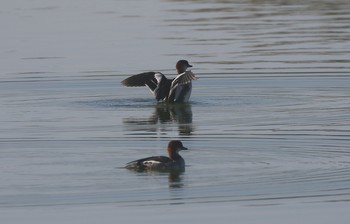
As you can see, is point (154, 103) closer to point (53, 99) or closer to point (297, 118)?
point (53, 99)

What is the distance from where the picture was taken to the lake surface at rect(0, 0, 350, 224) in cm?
1305

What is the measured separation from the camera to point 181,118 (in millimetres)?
20016

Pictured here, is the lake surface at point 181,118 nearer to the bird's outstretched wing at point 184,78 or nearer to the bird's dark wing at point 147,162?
the bird's dark wing at point 147,162

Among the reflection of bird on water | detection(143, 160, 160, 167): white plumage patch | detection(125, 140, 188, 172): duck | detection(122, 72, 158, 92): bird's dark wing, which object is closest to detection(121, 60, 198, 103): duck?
detection(122, 72, 158, 92): bird's dark wing

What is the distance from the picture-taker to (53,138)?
17.3 meters

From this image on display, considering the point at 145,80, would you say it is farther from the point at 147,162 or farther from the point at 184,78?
the point at 147,162

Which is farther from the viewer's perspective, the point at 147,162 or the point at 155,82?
the point at 155,82

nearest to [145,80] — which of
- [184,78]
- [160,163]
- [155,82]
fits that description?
Answer: [155,82]

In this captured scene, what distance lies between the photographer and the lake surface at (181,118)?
13047 mm

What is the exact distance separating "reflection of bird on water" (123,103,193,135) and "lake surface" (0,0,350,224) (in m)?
0.04

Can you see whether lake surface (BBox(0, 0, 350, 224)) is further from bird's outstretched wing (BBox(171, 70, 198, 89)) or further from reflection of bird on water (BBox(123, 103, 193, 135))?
bird's outstretched wing (BBox(171, 70, 198, 89))

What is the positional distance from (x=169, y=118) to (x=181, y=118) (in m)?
0.35

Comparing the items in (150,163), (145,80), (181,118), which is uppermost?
(145,80)

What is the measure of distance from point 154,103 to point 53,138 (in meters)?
5.13
